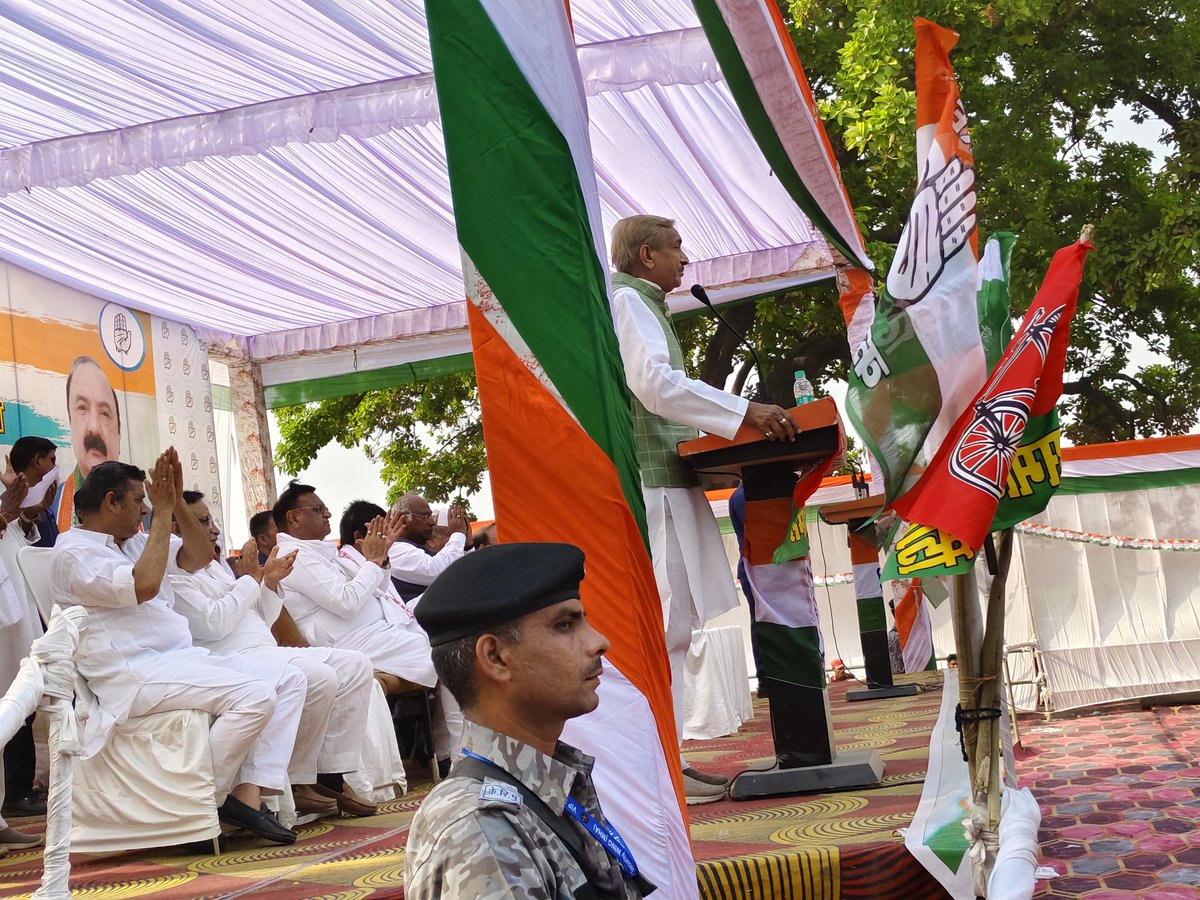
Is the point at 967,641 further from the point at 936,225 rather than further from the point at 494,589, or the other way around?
the point at 494,589

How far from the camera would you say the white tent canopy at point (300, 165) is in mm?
5586

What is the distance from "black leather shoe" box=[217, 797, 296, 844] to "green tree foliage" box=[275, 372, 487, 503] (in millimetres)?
13977

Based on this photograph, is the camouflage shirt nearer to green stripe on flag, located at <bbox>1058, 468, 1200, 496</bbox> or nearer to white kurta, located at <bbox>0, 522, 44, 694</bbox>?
white kurta, located at <bbox>0, 522, 44, 694</bbox>

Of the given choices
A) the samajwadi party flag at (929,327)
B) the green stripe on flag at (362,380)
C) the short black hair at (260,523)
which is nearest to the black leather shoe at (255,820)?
the short black hair at (260,523)

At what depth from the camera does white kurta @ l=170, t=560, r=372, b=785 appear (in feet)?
16.3

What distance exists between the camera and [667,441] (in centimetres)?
409

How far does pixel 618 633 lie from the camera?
2.43 metres

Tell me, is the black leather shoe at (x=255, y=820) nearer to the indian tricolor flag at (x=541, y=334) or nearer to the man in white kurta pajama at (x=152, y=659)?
the man in white kurta pajama at (x=152, y=659)

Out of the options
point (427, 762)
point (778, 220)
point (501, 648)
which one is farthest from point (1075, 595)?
point (501, 648)

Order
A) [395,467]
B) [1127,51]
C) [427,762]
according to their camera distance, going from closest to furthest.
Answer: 1. [427,762]
2. [1127,51]
3. [395,467]

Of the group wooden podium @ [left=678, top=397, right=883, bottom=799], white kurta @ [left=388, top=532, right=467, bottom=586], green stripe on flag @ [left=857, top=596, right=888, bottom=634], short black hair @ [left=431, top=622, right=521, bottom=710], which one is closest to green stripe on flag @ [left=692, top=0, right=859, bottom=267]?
wooden podium @ [left=678, top=397, right=883, bottom=799]

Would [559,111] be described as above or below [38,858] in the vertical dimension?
above

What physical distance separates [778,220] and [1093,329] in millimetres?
10000

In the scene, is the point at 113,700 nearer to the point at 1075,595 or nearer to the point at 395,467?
the point at 1075,595
